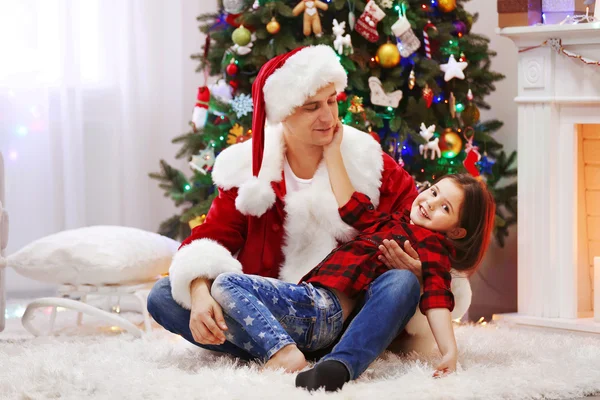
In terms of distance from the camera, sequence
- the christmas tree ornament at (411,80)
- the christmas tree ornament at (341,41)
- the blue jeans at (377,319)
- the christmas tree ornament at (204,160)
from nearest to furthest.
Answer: the blue jeans at (377,319) < the christmas tree ornament at (341,41) < the christmas tree ornament at (411,80) < the christmas tree ornament at (204,160)

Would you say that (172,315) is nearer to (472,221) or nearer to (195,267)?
(195,267)

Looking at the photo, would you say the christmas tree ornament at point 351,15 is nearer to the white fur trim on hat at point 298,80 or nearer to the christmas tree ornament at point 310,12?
the christmas tree ornament at point 310,12

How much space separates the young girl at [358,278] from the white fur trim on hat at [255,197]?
177mm

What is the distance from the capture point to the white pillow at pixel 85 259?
2.85 m

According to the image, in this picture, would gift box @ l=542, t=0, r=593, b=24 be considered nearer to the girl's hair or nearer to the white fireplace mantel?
the white fireplace mantel

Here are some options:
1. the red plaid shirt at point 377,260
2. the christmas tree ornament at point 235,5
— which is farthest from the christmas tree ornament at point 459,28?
the red plaid shirt at point 377,260

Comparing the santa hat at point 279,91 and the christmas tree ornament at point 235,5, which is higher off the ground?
the christmas tree ornament at point 235,5

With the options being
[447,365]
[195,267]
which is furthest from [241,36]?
[447,365]

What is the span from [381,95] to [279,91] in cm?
95

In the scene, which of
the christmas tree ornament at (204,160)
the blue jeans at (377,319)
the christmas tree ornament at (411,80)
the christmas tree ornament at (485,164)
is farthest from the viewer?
the christmas tree ornament at (485,164)

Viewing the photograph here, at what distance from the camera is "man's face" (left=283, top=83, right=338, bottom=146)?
7.64 feet

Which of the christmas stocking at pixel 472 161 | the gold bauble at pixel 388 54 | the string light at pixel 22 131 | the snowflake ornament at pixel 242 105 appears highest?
the gold bauble at pixel 388 54

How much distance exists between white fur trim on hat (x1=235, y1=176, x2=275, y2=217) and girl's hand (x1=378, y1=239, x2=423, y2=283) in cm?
35

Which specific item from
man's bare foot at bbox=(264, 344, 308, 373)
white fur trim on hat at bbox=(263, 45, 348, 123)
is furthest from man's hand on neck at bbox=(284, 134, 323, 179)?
man's bare foot at bbox=(264, 344, 308, 373)
